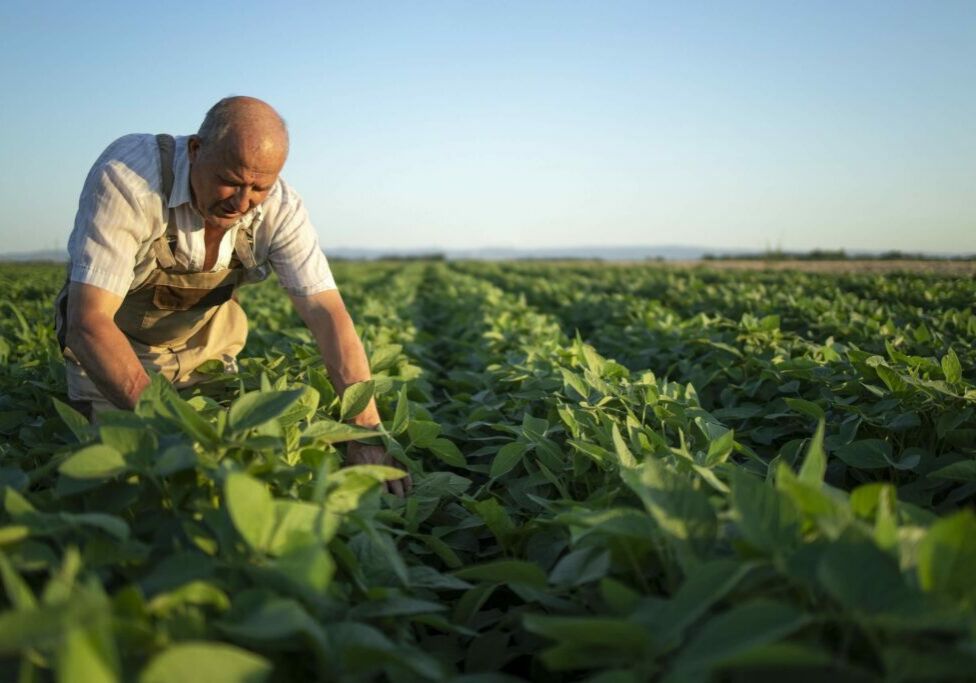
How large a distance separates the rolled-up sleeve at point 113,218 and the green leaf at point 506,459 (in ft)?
4.47

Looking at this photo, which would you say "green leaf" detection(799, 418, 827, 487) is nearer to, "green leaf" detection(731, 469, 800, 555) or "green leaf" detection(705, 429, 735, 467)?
"green leaf" detection(731, 469, 800, 555)

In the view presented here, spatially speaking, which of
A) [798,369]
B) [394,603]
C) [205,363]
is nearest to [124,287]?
[205,363]

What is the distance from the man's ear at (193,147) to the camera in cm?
235

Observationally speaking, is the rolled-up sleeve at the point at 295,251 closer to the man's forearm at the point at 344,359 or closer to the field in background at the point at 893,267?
the man's forearm at the point at 344,359

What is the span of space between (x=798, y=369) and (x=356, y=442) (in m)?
2.01

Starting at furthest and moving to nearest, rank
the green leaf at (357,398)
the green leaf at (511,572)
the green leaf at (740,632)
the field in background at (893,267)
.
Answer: the field in background at (893,267), the green leaf at (357,398), the green leaf at (511,572), the green leaf at (740,632)

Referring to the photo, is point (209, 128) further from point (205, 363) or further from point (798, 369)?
point (798, 369)

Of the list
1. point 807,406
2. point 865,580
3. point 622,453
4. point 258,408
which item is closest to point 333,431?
point 258,408

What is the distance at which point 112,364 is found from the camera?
2.07 meters

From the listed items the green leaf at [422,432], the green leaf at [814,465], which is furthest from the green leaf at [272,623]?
the green leaf at [422,432]

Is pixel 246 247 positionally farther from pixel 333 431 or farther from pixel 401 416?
pixel 333 431

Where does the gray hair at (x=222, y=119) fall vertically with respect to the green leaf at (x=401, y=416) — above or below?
above

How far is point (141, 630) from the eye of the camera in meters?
0.90

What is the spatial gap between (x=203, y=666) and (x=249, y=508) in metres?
0.28
